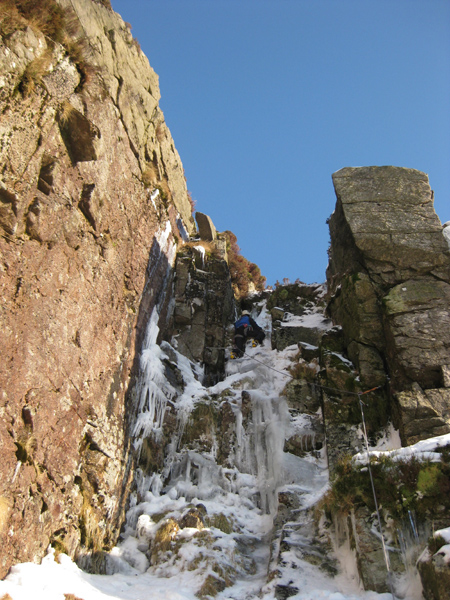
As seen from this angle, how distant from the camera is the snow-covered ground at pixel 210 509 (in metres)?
7.43

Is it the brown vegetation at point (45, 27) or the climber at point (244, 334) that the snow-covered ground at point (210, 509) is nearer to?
the climber at point (244, 334)

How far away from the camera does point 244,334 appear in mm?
16516

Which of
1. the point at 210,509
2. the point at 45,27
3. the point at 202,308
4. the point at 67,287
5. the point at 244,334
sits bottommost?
the point at 210,509

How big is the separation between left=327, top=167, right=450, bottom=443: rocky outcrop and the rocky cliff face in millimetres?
5532

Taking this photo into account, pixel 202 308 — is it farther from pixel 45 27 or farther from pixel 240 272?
pixel 45 27

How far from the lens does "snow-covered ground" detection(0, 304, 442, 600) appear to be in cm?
743

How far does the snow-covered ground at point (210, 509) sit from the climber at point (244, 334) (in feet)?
2.86

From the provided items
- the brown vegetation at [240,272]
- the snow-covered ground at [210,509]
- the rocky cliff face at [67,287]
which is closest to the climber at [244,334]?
the snow-covered ground at [210,509]

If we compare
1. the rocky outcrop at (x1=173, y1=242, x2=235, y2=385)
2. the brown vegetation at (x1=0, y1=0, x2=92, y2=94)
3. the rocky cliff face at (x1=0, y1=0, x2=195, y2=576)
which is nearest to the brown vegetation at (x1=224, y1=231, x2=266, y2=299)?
the rocky outcrop at (x1=173, y1=242, x2=235, y2=385)

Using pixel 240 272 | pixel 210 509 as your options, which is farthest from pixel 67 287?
pixel 240 272

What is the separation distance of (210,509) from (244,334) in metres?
7.00

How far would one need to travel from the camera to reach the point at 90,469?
9.04 meters

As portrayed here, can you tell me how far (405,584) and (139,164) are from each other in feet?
35.5

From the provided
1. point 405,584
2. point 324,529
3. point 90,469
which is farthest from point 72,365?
point 405,584
